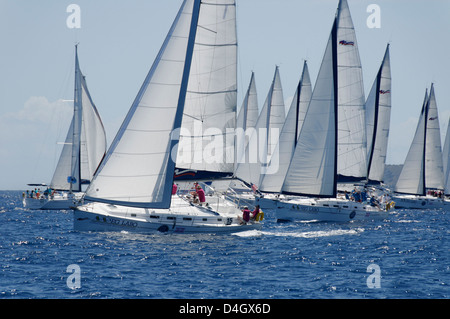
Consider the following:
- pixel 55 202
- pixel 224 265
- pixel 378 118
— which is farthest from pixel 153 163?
pixel 378 118

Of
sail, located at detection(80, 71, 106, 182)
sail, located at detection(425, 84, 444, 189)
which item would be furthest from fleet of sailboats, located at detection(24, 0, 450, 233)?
sail, located at detection(425, 84, 444, 189)

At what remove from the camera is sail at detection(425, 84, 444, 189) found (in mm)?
68562

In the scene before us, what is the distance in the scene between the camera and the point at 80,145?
191 feet

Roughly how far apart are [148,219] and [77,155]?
3103 centimetres

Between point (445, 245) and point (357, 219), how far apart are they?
34.7ft

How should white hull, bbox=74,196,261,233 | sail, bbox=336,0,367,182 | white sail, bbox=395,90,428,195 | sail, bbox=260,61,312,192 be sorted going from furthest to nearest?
white sail, bbox=395,90,428,195 → sail, bbox=260,61,312,192 → sail, bbox=336,0,367,182 → white hull, bbox=74,196,261,233

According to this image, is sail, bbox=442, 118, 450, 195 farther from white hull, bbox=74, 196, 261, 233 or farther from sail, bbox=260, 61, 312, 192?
white hull, bbox=74, 196, 261, 233

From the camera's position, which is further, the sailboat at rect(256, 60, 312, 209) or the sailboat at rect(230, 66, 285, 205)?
the sailboat at rect(230, 66, 285, 205)

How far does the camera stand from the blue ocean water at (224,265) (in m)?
18.9

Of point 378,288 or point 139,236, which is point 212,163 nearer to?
point 139,236

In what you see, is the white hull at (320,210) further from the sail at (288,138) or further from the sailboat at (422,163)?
the sailboat at (422,163)

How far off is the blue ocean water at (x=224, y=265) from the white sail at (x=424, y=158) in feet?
112

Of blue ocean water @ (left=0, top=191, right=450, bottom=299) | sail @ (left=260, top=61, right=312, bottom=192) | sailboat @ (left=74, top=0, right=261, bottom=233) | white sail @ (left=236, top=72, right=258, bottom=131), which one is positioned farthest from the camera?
white sail @ (left=236, top=72, right=258, bottom=131)

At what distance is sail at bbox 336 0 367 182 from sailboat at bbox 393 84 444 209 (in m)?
21.8
